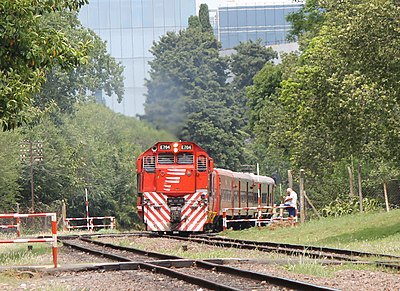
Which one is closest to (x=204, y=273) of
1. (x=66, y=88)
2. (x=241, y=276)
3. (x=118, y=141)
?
(x=241, y=276)

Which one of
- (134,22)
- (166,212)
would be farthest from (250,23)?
(166,212)

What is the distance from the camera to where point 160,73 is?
3519 cm

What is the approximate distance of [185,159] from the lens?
117 feet

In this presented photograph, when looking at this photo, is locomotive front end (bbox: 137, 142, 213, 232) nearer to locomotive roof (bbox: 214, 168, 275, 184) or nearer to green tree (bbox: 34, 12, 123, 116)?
locomotive roof (bbox: 214, 168, 275, 184)

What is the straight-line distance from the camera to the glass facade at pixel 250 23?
19375 centimetres

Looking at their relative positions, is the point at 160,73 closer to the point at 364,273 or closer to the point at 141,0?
the point at 364,273

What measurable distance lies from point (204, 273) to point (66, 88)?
52.8 meters

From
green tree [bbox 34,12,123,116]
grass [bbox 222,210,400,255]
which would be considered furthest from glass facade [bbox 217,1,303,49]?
grass [bbox 222,210,400,255]

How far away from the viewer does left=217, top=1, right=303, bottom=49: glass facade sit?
193750mm

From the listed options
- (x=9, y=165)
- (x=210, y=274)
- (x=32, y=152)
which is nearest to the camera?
(x=210, y=274)

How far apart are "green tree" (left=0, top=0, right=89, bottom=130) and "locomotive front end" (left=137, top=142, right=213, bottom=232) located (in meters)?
12.6

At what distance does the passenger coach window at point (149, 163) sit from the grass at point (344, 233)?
13.8ft

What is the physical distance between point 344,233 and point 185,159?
687 cm

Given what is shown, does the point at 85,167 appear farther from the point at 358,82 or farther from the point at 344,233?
the point at 358,82
